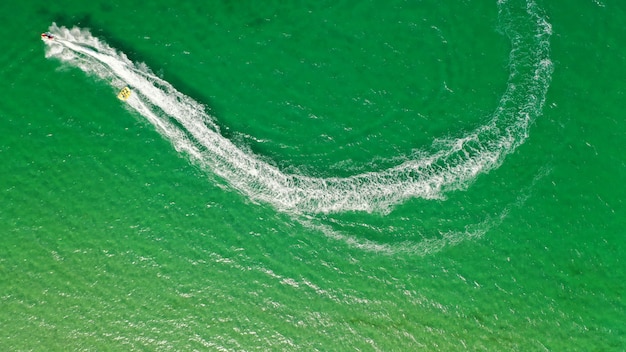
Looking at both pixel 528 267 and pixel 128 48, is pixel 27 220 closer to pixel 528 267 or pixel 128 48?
pixel 128 48

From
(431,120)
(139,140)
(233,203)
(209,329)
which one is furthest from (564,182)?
(139,140)

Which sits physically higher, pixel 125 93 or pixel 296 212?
pixel 125 93

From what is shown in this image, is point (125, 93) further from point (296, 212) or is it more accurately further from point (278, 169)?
point (296, 212)

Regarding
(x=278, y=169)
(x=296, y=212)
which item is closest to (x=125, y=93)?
(x=278, y=169)
